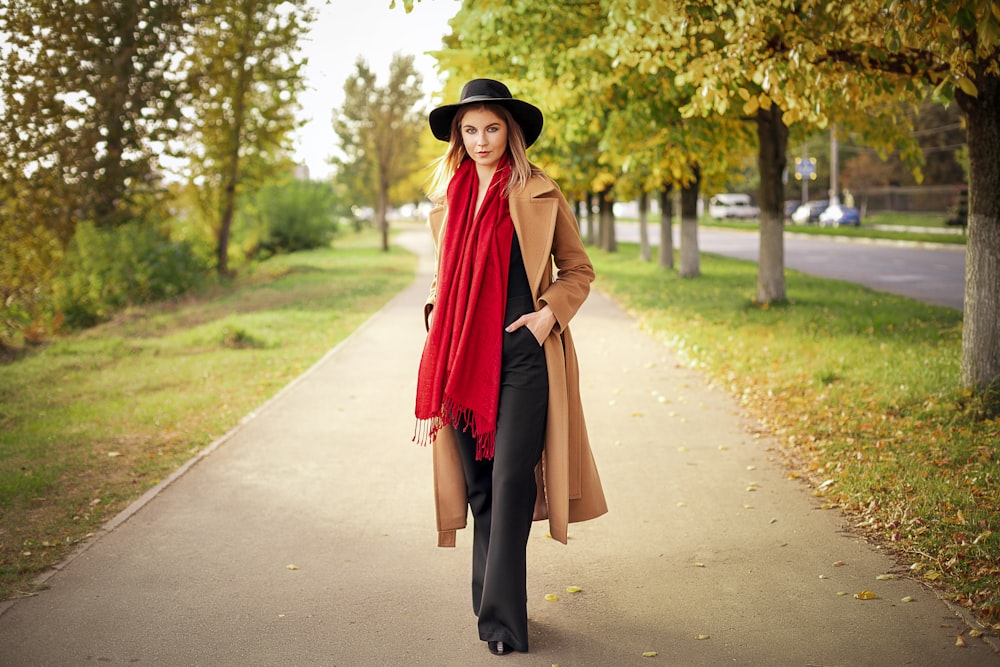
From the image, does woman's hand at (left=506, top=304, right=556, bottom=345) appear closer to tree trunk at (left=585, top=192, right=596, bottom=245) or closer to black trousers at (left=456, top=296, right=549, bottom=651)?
black trousers at (left=456, top=296, right=549, bottom=651)

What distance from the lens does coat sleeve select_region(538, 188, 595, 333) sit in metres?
4.10

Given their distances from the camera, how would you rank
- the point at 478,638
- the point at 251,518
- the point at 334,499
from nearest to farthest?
the point at 478,638, the point at 251,518, the point at 334,499

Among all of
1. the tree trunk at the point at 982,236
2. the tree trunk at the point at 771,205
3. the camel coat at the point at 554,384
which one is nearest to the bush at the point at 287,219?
the tree trunk at the point at 771,205

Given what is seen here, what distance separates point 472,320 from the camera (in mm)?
4059

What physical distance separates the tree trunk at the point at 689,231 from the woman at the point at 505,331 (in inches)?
760

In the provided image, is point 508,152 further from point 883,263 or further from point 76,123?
point 883,263

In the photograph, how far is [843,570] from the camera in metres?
5.05

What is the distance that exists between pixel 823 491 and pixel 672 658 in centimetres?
280

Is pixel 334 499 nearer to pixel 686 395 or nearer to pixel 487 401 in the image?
pixel 487 401

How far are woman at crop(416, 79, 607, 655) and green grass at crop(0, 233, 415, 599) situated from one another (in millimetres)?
2468

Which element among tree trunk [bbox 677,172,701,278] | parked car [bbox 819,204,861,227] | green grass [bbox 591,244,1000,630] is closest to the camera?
green grass [bbox 591,244,1000,630]

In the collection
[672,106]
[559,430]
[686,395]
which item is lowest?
[686,395]

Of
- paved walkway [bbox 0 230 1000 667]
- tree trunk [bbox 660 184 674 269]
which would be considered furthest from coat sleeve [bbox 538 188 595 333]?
→ tree trunk [bbox 660 184 674 269]

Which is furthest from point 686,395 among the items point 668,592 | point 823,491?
point 668,592
